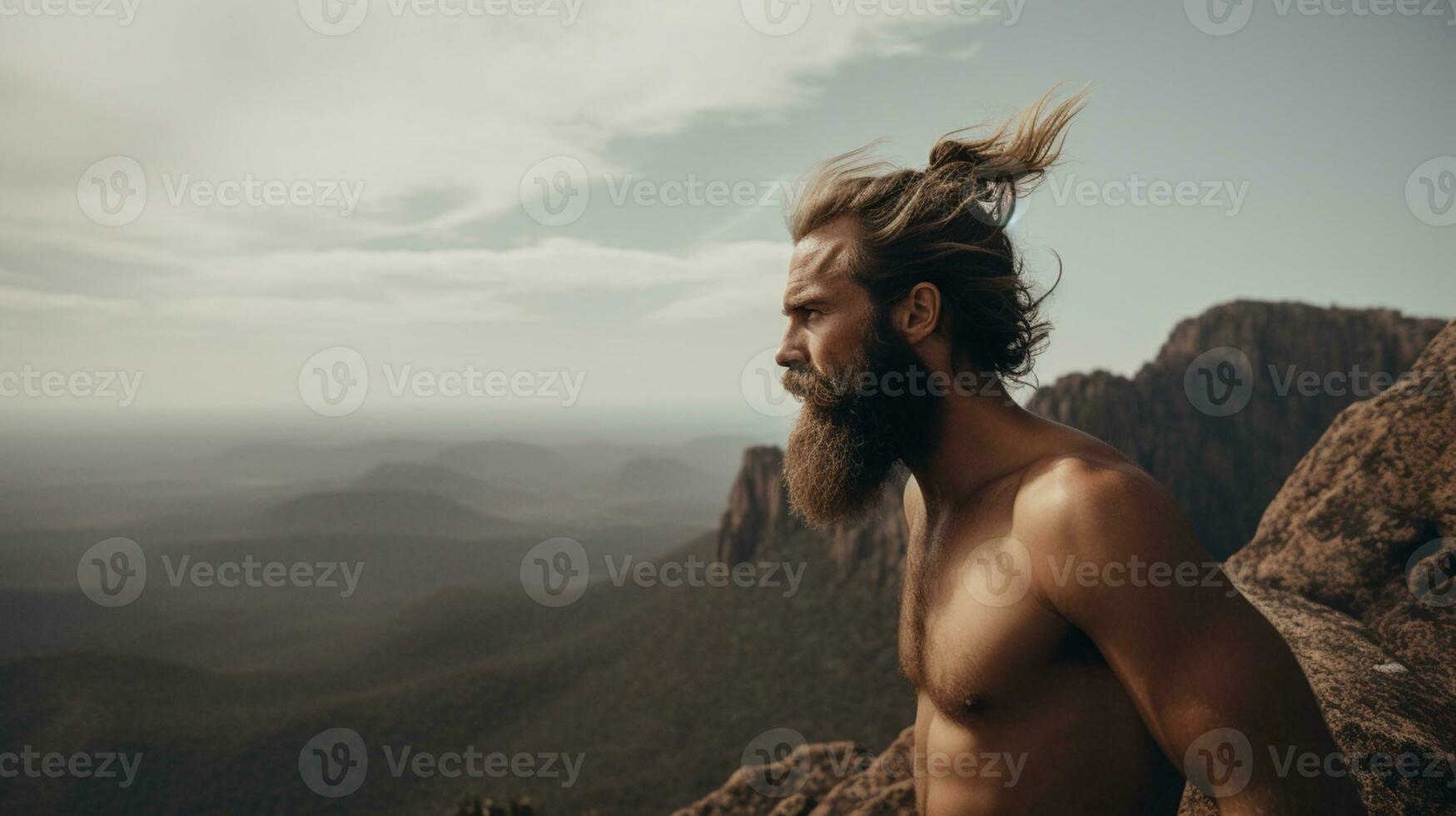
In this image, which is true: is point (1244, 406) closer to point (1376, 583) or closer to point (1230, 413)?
point (1230, 413)

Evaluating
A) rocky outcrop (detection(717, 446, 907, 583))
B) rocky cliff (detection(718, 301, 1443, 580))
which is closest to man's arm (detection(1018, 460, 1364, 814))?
rocky cliff (detection(718, 301, 1443, 580))

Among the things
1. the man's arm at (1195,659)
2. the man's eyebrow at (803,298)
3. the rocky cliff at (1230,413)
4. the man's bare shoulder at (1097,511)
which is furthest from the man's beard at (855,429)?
the rocky cliff at (1230,413)

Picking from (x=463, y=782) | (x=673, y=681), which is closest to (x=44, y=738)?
(x=463, y=782)

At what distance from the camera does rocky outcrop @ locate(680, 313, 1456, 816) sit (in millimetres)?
3334

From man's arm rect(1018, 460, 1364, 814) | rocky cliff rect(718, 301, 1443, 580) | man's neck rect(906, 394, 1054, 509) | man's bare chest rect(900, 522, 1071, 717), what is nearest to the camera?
man's arm rect(1018, 460, 1364, 814)

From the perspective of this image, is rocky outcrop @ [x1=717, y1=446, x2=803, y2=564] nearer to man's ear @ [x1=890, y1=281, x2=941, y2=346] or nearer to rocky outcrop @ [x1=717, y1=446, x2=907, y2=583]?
rocky outcrop @ [x1=717, y1=446, x2=907, y2=583]

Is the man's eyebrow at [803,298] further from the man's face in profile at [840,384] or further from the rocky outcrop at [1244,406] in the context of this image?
the rocky outcrop at [1244,406]

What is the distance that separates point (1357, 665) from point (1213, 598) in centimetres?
237

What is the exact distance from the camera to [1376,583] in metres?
4.48

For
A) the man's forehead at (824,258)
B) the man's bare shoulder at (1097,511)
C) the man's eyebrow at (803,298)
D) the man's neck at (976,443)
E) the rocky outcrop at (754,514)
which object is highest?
the rocky outcrop at (754,514)

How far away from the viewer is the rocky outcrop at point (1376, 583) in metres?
3.33

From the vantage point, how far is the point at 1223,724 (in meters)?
2.10

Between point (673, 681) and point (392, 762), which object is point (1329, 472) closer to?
point (673, 681)

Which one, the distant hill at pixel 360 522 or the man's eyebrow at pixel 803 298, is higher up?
the distant hill at pixel 360 522
